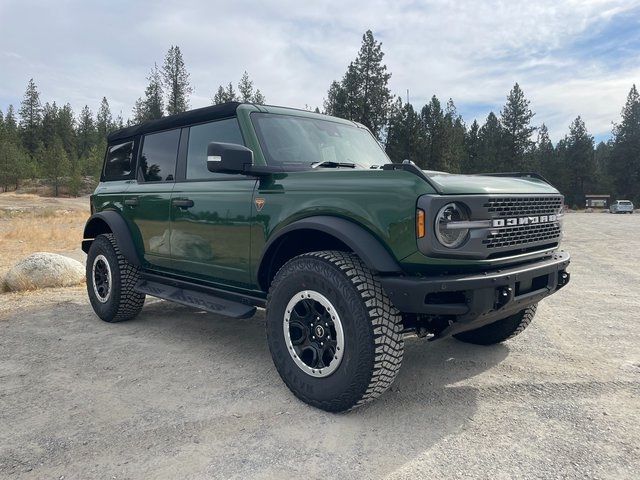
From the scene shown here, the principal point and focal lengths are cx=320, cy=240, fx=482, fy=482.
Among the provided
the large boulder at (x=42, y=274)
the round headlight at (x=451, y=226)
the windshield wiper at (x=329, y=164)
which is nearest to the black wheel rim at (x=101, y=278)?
the large boulder at (x=42, y=274)

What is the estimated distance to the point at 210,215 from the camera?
12.9 feet

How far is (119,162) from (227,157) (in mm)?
2888

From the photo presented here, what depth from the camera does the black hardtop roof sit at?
158 inches

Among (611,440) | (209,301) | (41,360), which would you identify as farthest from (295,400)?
(41,360)

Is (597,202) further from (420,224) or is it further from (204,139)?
(420,224)

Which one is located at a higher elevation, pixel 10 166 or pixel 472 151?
pixel 472 151

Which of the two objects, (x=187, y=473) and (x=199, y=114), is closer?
(x=187, y=473)

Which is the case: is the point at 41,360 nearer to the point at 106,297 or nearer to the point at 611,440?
the point at 106,297

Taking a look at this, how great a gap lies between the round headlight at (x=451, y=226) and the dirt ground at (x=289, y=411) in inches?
43.1

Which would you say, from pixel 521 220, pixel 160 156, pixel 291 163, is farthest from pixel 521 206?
pixel 160 156

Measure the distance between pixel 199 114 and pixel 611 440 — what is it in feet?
12.6

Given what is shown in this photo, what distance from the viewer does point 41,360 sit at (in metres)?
4.05

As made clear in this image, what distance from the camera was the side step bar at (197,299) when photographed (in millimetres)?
3671

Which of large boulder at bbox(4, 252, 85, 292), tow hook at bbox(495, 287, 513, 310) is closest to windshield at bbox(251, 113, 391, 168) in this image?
tow hook at bbox(495, 287, 513, 310)
